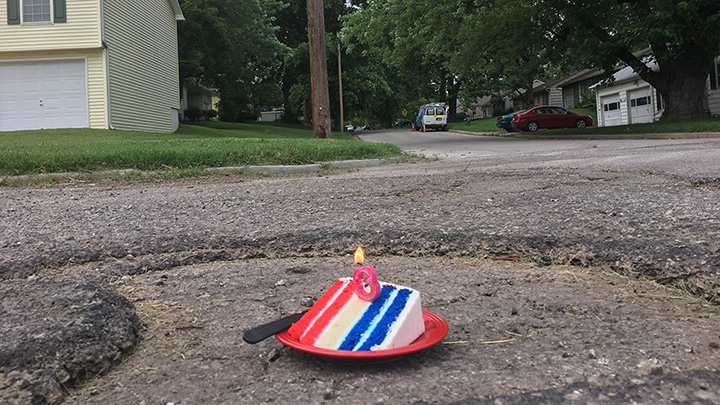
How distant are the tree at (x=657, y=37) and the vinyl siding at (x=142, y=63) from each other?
48.7 ft

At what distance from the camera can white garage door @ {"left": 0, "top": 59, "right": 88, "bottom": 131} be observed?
17.4m

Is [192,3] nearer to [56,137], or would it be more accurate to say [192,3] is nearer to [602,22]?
[56,137]

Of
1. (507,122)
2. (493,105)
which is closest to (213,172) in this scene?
(507,122)

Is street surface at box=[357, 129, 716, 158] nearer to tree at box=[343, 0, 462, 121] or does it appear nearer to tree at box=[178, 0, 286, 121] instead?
tree at box=[343, 0, 462, 121]

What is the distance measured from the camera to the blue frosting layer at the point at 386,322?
5.94 feet

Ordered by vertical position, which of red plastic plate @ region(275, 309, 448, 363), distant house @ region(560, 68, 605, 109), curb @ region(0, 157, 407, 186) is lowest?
red plastic plate @ region(275, 309, 448, 363)

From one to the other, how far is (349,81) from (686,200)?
35.6m

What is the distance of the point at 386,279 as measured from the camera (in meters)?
2.85

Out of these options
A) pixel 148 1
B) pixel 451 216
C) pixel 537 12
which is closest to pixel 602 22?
pixel 537 12

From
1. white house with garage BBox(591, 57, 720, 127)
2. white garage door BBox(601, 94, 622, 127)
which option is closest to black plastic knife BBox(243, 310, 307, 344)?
white house with garage BBox(591, 57, 720, 127)

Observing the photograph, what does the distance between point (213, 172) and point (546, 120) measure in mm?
25415

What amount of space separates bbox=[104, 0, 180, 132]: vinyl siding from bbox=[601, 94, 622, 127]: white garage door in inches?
935

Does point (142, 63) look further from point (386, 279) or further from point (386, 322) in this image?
point (386, 322)

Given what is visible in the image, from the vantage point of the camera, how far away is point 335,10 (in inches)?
1407
